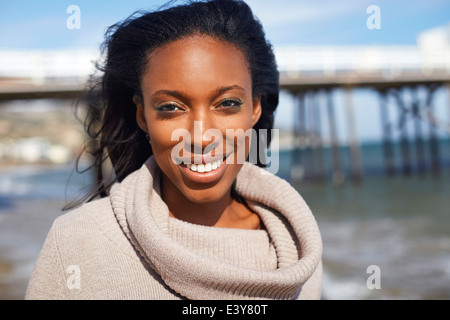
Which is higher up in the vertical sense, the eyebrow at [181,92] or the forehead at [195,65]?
the forehead at [195,65]

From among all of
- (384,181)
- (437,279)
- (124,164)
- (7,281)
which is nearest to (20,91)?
(7,281)

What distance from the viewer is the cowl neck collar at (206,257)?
1.33 meters

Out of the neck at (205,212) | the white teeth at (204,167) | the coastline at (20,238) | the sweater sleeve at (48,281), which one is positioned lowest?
the coastline at (20,238)

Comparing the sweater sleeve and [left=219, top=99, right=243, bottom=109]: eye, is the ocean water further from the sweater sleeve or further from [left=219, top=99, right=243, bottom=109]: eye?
[left=219, top=99, right=243, bottom=109]: eye

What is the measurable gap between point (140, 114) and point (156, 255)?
1.66ft

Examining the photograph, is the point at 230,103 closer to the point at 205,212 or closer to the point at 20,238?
the point at 205,212

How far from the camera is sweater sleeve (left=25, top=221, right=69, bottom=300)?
4.59 ft

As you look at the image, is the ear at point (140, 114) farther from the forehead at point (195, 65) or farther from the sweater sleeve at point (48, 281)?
the sweater sleeve at point (48, 281)

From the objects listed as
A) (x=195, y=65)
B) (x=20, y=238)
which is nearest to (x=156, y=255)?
(x=195, y=65)

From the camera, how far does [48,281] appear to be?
1406 millimetres

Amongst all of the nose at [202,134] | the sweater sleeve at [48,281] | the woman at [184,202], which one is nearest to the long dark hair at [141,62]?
the woman at [184,202]

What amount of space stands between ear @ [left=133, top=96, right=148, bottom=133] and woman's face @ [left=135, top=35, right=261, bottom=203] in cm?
11
